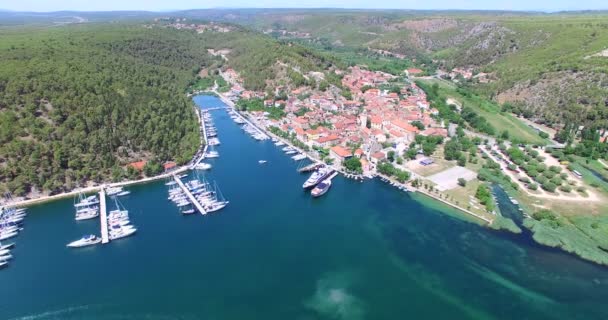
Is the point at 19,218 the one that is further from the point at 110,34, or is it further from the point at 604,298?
the point at 110,34

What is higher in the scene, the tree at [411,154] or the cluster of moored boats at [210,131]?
the cluster of moored boats at [210,131]

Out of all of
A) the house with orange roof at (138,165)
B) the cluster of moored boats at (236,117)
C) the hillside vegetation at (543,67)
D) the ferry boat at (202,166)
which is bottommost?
the ferry boat at (202,166)

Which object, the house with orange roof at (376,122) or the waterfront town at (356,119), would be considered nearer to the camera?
the waterfront town at (356,119)

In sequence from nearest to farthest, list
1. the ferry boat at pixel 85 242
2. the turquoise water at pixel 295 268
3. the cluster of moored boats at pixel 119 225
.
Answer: the turquoise water at pixel 295 268, the ferry boat at pixel 85 242, the cluster of moored boats at pixel 119 225

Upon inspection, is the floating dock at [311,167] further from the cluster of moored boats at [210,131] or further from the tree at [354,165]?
the cluster of moored boats at [210,131]

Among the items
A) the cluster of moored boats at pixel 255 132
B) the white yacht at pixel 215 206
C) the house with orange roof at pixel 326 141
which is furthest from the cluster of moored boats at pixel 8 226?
the house with orange roof at pixel 326 141

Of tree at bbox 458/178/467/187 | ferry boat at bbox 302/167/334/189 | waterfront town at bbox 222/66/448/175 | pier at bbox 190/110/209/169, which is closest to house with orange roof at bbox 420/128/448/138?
waterfront town at bbox 222/66/448/175

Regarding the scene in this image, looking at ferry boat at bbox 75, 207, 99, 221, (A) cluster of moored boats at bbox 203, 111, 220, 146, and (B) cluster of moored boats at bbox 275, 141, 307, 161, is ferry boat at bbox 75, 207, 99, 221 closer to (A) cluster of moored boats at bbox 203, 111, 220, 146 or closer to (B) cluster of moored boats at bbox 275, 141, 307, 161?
(A) cluster of moored boats at bbox 203, 111, 220, 146
